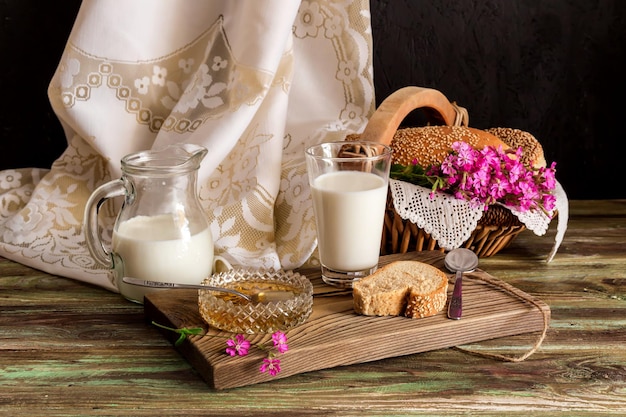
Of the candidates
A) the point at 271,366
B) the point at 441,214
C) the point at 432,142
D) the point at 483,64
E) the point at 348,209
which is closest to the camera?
the point at 271,366

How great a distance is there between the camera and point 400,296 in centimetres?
118

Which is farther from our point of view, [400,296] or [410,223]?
[410,223]

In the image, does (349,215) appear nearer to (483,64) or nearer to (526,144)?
(526,144)

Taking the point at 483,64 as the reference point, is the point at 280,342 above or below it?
below

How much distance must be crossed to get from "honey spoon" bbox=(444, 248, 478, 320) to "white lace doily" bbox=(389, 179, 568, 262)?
0.19ft

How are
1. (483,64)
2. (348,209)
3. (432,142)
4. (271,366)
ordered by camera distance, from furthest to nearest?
1. (483,64)
2. (432,142)
3. (348,209)
4. (271,366)

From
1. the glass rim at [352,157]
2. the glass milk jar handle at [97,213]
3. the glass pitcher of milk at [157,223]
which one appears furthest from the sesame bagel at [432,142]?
the glass milk jar handle at [97,213]

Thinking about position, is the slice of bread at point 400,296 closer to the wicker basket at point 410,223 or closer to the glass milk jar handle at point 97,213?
the wicker basket at point 410,223

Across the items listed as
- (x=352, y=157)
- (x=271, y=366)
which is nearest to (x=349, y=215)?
(x=352, y=157)

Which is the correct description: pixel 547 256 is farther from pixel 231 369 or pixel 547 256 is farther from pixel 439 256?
pixel 231 369

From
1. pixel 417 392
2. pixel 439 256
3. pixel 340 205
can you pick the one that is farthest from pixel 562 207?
pixel 417 392

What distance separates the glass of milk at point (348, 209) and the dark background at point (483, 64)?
647 millimetres

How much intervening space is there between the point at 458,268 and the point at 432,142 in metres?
0.33

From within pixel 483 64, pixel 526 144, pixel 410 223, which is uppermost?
pixel 483 64
